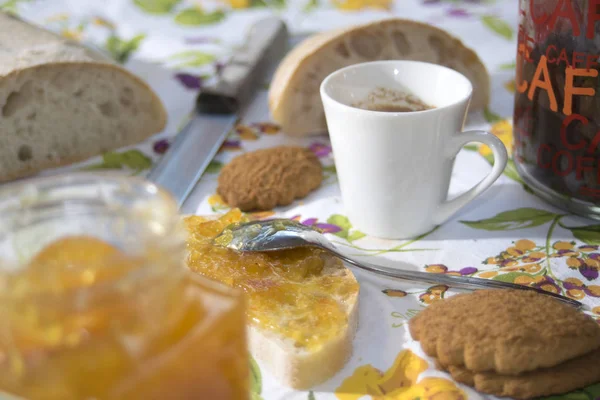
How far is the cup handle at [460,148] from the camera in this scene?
1.04 m

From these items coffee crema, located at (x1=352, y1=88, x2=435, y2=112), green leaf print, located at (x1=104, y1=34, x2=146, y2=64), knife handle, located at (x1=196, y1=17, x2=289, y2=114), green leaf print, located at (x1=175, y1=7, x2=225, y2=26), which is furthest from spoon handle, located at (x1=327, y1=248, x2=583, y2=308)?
green leaf print, located at (x1=175, y1=7, x2=225, y2=26)

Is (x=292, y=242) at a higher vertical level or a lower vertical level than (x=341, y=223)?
higher

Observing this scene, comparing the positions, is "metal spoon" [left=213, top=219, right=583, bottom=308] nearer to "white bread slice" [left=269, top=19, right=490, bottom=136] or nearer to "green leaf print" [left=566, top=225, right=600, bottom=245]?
"green leaf print" [left=566, top=225, right=600, bottom=245]

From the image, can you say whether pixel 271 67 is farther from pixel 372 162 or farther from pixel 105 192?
pixel 105 192

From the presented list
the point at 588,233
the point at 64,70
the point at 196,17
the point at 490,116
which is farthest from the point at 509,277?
the point at 196,17

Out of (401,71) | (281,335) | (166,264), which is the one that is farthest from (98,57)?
(166,264)

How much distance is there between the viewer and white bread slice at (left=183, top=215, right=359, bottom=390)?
0.79m

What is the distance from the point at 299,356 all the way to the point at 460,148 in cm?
45

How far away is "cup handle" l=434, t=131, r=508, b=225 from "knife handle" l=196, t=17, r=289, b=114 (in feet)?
2.08

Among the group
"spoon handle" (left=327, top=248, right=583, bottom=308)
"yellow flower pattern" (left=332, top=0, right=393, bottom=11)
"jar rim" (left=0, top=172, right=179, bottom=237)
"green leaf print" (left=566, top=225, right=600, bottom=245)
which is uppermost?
"jar rim" (left=0, top=172, right=179, bottom=237)

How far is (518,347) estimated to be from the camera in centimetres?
74

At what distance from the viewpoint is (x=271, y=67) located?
6.10 feet

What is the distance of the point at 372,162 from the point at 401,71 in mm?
234

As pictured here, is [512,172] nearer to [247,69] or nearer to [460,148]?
[460,148]
